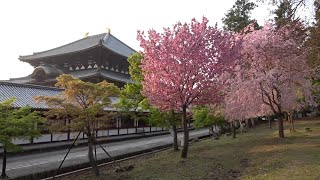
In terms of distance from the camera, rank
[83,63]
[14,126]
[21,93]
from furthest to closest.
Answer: [83,63] → [21,93] → [14,126]

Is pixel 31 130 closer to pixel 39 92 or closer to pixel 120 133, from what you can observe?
pixel 39 92

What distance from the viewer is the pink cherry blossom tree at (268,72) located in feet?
80.2

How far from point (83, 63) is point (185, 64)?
29998 mm

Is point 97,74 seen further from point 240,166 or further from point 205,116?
point 240,166

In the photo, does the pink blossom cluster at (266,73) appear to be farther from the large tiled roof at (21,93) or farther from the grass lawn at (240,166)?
the large tiled roof at (21,93)

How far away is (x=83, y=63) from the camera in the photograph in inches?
1811

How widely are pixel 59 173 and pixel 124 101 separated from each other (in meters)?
9.98

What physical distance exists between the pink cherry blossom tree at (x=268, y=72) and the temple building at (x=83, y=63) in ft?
68.9

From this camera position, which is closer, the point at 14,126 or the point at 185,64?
the point at 14,126

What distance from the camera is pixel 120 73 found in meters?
49.7

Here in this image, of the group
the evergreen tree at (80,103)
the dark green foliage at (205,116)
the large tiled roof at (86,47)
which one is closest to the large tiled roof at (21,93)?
the dark green foliage at (205,116)

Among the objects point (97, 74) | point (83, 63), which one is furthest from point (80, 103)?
point (83, 63)

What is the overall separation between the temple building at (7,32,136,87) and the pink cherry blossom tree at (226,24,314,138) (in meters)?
21.0

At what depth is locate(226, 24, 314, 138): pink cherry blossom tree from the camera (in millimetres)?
24453
